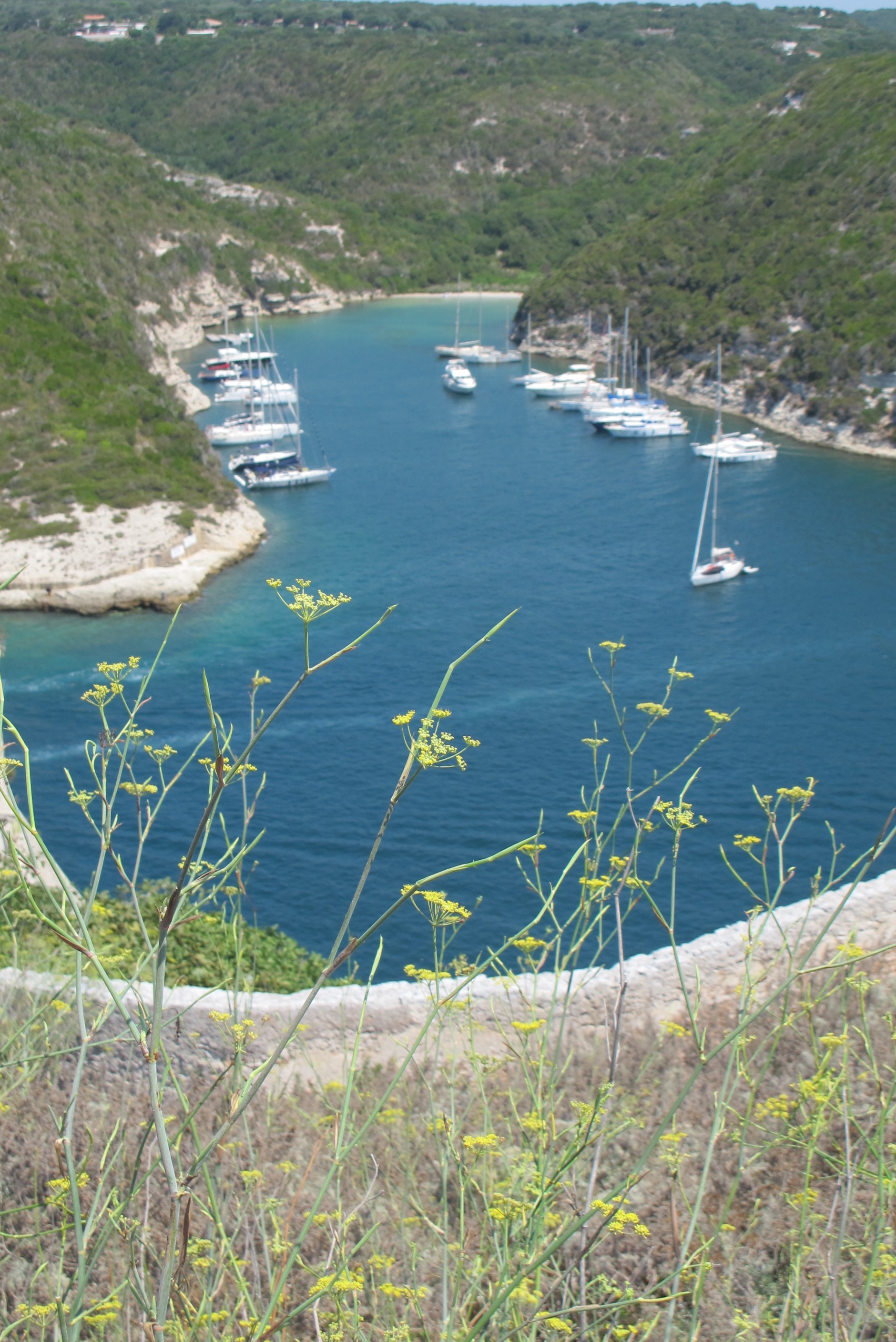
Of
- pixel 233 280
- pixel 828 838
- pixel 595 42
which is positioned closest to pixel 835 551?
pixel 828 838

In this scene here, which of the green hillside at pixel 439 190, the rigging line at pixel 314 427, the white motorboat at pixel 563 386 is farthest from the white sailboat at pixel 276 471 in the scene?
the white motorboat at pixel 563 386

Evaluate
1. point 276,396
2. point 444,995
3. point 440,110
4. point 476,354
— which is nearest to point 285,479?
point 276,396

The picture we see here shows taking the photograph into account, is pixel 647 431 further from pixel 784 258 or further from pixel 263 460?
pixel 784 258

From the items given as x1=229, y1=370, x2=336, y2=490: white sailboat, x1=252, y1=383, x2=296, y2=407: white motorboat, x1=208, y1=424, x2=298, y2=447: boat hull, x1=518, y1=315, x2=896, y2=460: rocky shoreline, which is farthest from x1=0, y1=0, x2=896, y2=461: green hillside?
x1=252, y1=383, x2=296, y2=407: white motorboat

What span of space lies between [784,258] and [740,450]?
26.3 m

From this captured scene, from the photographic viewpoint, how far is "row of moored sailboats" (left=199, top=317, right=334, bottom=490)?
52.8 metres

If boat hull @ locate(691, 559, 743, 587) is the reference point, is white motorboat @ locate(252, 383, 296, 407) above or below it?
above

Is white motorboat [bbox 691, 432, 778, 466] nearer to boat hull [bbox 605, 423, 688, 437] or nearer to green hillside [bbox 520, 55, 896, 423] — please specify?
boat hull [bbox 605, 423, 688, 437]

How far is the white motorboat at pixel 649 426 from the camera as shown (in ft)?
201

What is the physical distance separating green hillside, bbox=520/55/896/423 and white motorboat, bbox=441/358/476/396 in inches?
534

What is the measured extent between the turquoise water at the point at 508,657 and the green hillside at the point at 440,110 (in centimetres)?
7319

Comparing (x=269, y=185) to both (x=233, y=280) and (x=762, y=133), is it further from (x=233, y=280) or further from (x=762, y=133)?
(x=762, y=133)

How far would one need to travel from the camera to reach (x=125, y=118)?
170750 millimetres

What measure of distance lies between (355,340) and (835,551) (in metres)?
57.1
